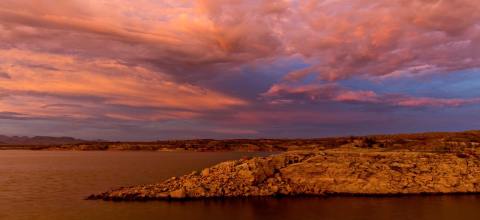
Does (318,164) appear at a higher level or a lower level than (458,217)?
higher

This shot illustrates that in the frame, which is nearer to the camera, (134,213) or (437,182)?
(134,213)

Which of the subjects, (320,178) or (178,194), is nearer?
(178,194)

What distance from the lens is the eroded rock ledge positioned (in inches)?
1435

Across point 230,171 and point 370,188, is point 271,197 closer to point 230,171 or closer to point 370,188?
point 230,171

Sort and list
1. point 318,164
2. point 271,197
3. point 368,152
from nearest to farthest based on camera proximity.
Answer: point 271,197, point 318,164, point 368,152

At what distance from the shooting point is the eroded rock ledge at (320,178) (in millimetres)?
36438

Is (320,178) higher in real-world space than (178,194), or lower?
higher

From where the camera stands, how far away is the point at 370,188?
124 feet

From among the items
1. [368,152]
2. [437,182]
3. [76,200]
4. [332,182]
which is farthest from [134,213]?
[437,182]

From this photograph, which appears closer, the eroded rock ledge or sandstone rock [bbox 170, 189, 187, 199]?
sandstone rock [bbox 170, 189, 187, 199]

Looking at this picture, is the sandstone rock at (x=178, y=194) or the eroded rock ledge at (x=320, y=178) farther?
the eroded rock ledge at (x=320, y=178)

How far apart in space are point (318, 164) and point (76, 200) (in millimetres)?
22188

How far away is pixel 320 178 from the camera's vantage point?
38469mm

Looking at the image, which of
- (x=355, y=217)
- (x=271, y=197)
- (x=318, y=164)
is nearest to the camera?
(x=355, y=217)
